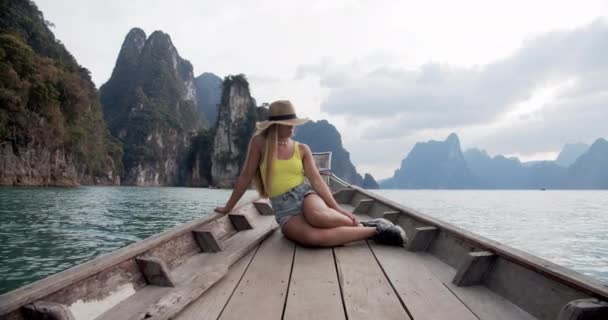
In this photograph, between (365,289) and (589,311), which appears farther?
(365,289)

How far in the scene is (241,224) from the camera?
373cm

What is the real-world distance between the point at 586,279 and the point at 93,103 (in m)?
53.4

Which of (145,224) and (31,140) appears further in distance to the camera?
(31,140)

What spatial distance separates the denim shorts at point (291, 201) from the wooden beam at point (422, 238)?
32.4 inches

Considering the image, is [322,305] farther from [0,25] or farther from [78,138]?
[0,25]

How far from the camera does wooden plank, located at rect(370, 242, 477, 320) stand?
164cm

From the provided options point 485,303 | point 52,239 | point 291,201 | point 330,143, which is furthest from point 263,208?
point 330,143

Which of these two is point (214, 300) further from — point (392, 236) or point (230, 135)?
point (230, 135)

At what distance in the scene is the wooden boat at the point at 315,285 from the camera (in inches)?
58.0

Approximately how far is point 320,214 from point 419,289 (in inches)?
36.8

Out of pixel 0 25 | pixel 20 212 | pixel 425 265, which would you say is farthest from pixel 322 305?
pixel 0 25

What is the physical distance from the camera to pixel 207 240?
Result: 2777 mm


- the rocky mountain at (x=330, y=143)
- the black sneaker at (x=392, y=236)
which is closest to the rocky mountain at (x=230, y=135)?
the rocky mountain at (x=330, y=143)

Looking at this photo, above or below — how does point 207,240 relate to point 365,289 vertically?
above
